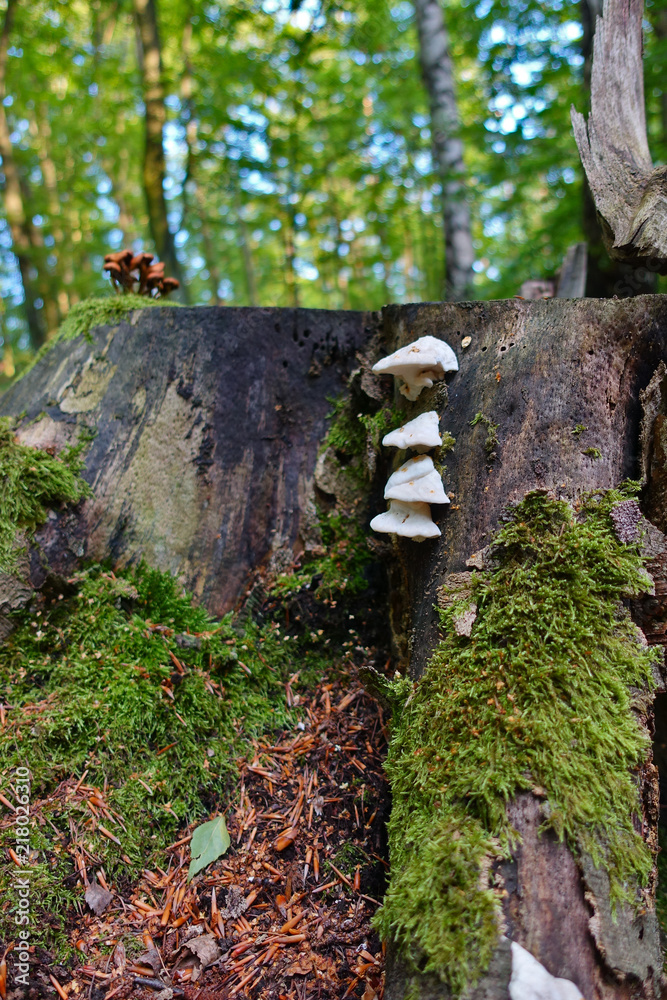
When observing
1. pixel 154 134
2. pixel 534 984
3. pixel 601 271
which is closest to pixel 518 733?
pixel 534 984

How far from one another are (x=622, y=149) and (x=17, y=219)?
11597 millimetres

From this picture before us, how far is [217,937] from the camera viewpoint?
1.89m

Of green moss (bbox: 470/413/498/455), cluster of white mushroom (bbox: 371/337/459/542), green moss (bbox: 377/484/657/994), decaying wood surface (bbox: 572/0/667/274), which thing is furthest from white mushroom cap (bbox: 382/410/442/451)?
decaying wood surface (bbox: 572/0/667/274)

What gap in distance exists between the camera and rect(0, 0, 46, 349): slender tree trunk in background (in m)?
9.98

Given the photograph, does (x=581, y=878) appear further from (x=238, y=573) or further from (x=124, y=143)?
(x=124, y=143)

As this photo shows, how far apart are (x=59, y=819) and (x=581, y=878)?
6.09 feet

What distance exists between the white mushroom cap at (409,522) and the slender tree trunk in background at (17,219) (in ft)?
37.5

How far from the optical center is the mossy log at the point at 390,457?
151 centimetres

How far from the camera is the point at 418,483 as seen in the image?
2.26 m

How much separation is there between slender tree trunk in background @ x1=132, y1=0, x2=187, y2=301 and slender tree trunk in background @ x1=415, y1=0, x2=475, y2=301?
13.2 feet

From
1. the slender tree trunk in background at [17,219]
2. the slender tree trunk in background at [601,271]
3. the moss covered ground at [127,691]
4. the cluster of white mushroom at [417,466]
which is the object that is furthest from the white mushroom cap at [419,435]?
the slender tree trunk in background at [17,219]

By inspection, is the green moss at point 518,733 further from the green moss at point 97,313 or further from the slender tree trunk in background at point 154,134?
the slender tree trunk in background at point 154,134

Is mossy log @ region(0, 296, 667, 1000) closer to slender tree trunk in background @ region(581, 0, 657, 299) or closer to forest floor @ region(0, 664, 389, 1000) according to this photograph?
forest floor @ region(0, 664, 389, 1000)

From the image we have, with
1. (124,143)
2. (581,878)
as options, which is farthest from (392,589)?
(124,143)
